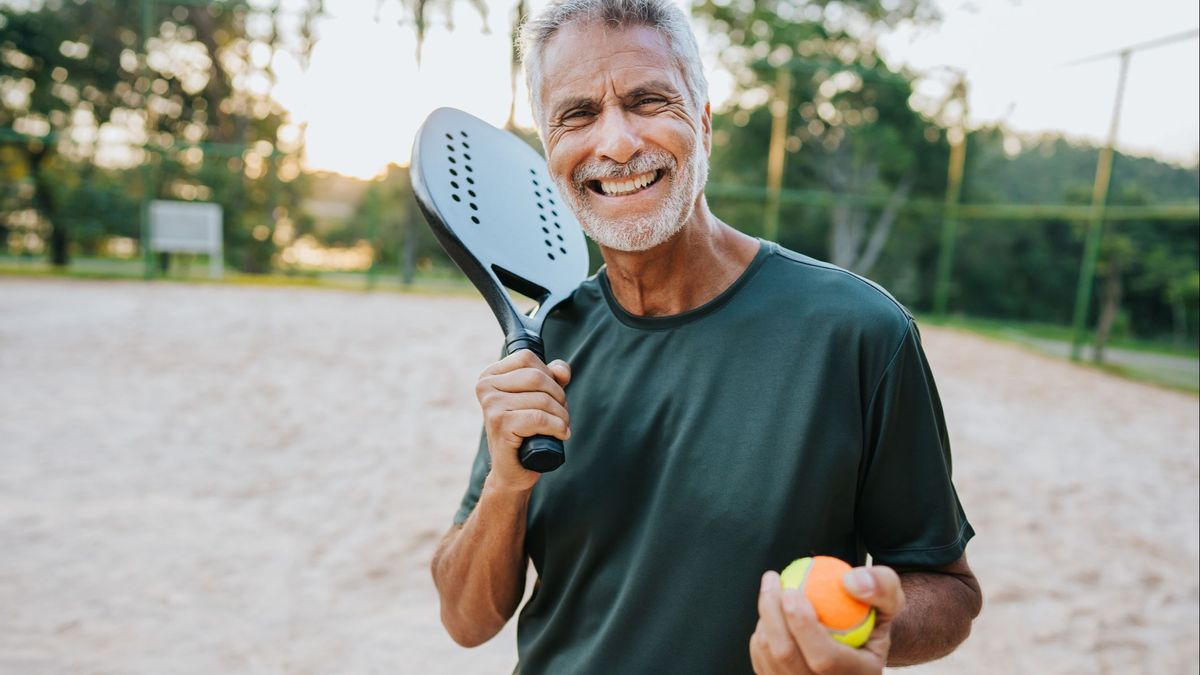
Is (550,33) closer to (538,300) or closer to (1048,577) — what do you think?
(538,300)

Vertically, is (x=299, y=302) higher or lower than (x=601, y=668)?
lower

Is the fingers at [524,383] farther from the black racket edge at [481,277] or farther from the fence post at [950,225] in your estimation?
the fence post at [950,225]

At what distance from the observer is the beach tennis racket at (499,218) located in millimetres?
1508

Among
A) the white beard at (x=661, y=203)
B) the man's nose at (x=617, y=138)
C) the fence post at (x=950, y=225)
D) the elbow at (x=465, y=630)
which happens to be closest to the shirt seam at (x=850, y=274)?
the white beard at (x=661, y=203)

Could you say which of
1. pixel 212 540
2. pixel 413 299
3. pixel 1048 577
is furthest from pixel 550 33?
pixel 413 299

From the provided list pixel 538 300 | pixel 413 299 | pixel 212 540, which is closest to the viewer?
pixel 538 300

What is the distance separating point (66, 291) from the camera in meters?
11.6

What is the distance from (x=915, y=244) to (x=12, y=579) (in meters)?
14.5

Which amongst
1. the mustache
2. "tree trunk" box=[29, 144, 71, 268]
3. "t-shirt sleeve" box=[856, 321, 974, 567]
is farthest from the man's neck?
"tree trunk" box=[29, 144, 71, 268]

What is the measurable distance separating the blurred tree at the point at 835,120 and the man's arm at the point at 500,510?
1429cm

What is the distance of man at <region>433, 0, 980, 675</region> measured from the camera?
1228mm

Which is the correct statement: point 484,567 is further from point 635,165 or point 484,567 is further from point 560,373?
point 635,165

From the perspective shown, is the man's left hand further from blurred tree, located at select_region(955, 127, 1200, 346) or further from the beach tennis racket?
blurred tree, located at select_region(955, 127, 1200, 346)

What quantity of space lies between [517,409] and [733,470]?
0.33 meters
